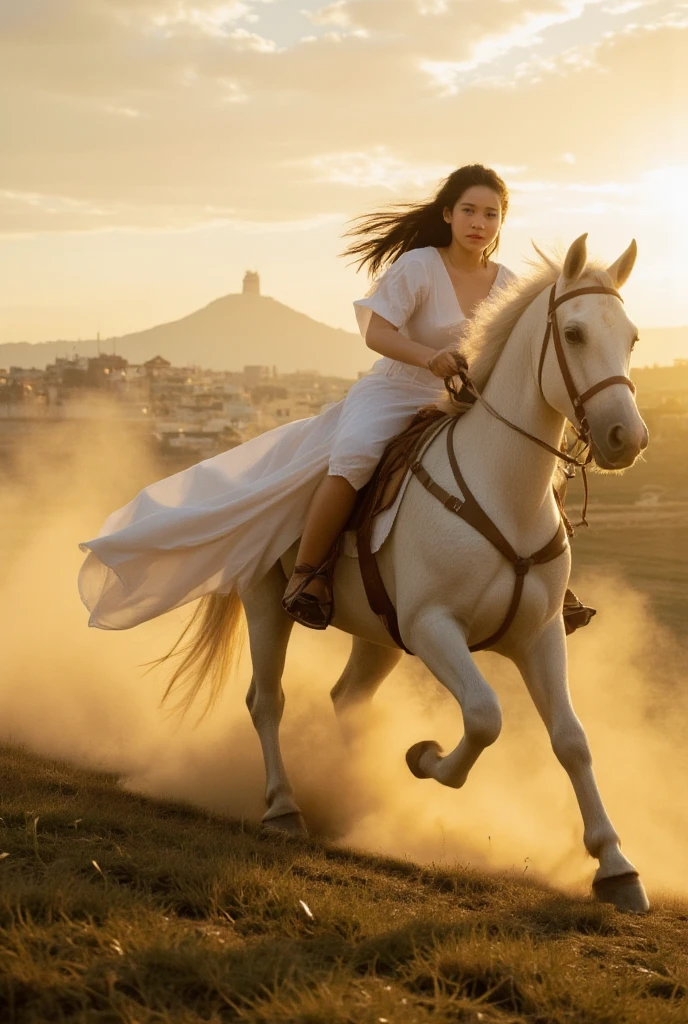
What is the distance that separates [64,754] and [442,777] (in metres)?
4.08

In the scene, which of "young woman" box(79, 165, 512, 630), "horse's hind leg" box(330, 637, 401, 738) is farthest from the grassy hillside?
"horse's hind leg" box(330, 637, 401, 738)

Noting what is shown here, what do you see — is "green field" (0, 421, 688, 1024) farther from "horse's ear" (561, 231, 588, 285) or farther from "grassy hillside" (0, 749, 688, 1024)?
"horse's ear" (561, 231, 588, 285)

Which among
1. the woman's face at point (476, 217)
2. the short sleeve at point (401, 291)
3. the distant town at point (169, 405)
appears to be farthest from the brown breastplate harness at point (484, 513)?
the distant town at point (169, 405)

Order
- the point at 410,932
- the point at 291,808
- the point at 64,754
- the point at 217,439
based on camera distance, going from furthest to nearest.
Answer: the point at 217,439
the point at 64,754
the point at 291,808
the point at 410,932

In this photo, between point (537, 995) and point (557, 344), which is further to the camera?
point (557, 344)

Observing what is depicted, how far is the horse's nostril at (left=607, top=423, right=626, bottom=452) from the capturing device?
5582 mm

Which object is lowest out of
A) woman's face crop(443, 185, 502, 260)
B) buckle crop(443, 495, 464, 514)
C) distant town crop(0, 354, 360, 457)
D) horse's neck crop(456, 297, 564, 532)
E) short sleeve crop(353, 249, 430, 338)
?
distant town crop(0, 354, 360, 457)

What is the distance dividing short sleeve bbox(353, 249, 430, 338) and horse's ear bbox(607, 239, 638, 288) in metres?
1.52

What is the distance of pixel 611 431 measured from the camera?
5617mm

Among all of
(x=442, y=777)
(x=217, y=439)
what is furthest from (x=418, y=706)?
(x=217, y=439)

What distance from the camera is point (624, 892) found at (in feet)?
21.4

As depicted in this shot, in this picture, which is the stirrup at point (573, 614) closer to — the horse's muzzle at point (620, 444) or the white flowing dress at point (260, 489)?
the white flowing dress at point (260, 489)

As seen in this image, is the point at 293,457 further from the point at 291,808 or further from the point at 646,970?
the point at 646,970

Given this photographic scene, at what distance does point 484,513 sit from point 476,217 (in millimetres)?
1885
